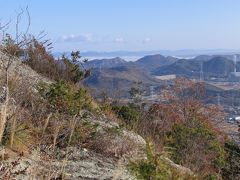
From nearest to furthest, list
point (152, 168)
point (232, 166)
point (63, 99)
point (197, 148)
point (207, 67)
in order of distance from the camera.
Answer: point (152, 168) → point (63, 99) → point (232, 166) → point (197, 148) → point (207, 67)

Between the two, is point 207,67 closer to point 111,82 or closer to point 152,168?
point 111,82

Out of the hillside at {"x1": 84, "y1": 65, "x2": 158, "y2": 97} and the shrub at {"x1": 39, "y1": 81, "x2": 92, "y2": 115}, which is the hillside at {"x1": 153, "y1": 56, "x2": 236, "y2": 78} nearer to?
the hillside at {"x1": 84, "y1": 65, "x2": 158, "y2": 97}

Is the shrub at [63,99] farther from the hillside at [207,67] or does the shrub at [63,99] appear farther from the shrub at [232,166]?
the hillside at [207,67]

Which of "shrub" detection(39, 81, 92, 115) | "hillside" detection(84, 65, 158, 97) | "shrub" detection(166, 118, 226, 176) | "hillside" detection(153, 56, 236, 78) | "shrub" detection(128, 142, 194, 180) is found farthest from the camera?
"hillside" detection(153, 56, 236, 78)

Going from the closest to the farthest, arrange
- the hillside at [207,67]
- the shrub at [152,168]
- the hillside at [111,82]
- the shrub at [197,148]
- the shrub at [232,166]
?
1. the shrub at [152,168]
2. the shrub at [232,166]
3. the shrub at [197,148]
4. the hillside at [111,82]
5. the hillside at [207,67]

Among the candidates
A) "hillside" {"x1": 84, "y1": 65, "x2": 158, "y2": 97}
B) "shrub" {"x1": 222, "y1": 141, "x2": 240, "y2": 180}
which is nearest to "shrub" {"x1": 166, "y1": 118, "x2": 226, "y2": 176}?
"shrub" {"x1": 222, "y1": 141, "x2": 240, "y2": 180}

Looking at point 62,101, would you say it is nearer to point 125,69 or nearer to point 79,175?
point 79,175

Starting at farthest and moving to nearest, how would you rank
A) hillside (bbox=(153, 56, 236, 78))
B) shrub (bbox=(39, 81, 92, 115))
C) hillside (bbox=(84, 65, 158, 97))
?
hillside (bbox=(153, 56, 236, 78)) → hillside (bbox=(84, 65, 158, 97)) → shrub (bbox=(39, 81, 92, 115))

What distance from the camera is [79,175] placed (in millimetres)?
6355

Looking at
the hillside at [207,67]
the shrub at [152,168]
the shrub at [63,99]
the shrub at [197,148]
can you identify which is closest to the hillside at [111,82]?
the shrub at [197,148]

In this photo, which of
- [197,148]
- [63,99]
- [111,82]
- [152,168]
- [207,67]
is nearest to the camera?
[152,168]

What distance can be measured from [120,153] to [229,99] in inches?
3662

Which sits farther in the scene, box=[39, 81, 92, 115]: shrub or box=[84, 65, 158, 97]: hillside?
box=[84, 65, 158, 97]: hillside

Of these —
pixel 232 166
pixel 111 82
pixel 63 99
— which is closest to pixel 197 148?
pixel 232 166
